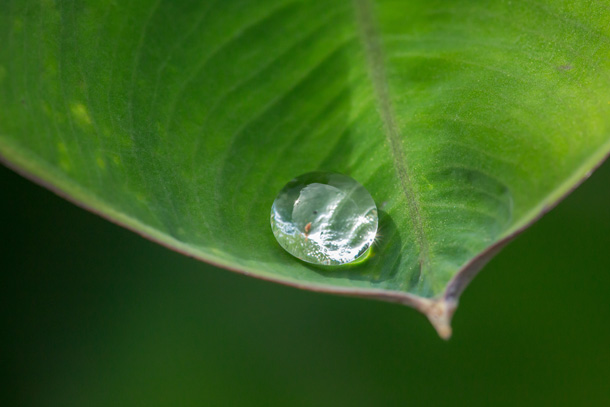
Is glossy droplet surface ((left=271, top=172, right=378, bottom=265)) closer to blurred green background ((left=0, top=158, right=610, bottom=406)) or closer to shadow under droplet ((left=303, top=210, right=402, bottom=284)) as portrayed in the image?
shadow under droplet ((left=303, top=210, right=402, bottom=284))

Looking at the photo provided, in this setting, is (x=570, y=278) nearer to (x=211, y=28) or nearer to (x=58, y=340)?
(x=211, y=28)

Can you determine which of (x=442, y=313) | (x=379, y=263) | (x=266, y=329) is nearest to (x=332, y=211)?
(x=379, y=263)

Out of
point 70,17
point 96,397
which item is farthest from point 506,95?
A: point 96,397

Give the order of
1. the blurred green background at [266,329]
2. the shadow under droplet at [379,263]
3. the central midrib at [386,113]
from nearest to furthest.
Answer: the central midrib at [386,113], the shadow under droplet at [379,263], the blurred green background at [266,329]

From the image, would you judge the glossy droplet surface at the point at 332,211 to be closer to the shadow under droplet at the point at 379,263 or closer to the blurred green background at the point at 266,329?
the shadow under droplet at the point at 379,263

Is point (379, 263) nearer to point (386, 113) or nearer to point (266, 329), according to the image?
point (386, 113)

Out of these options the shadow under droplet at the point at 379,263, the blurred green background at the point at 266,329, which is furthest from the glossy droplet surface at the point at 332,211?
the blurred green background at the point at 266,329
